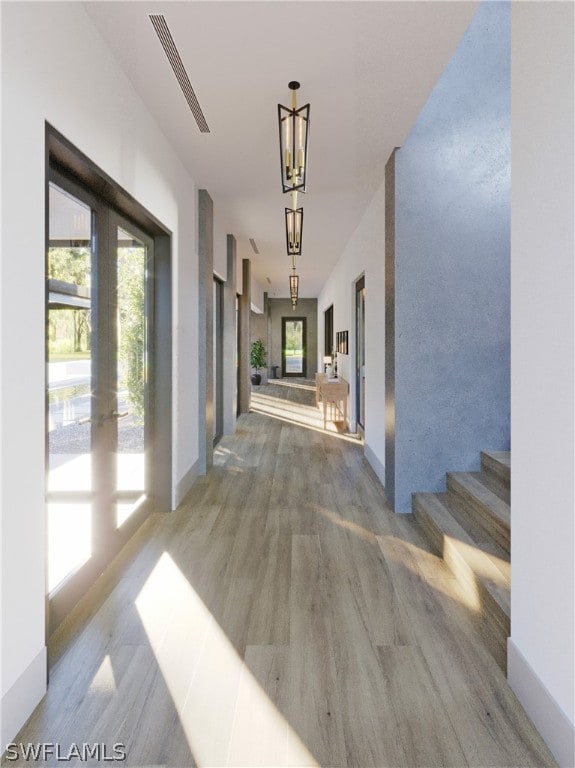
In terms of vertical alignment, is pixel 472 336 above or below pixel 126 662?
above

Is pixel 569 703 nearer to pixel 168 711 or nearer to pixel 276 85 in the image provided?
pixel 168 711

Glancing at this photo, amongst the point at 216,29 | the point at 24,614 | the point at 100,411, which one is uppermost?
the point at 216,29

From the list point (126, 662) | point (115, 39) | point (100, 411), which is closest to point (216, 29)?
point (115, 39)

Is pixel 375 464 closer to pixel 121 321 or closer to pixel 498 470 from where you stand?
pixel 498 470

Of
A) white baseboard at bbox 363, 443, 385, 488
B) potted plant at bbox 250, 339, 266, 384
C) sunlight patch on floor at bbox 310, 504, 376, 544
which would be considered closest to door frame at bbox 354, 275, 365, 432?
white baseboard at bbox 363, 443, 385, 488

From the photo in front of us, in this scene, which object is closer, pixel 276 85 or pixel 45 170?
pixel 45 170

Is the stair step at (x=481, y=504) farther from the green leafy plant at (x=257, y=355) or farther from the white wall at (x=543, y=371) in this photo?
the green leafy plant at (x=257, y=355)

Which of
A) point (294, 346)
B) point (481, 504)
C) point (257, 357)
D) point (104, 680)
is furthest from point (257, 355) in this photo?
point (104, 680)

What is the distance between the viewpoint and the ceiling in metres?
2.43

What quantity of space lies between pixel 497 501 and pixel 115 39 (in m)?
3.57

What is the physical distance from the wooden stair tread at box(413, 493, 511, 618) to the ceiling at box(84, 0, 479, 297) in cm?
287

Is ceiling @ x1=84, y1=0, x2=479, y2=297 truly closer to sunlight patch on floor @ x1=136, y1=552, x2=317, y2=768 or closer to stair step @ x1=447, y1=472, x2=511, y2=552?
stair step @ x1=447, y1=472, x2=511, y2=552

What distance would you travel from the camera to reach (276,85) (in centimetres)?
311

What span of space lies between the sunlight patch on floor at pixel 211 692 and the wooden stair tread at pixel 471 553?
3.78ft
